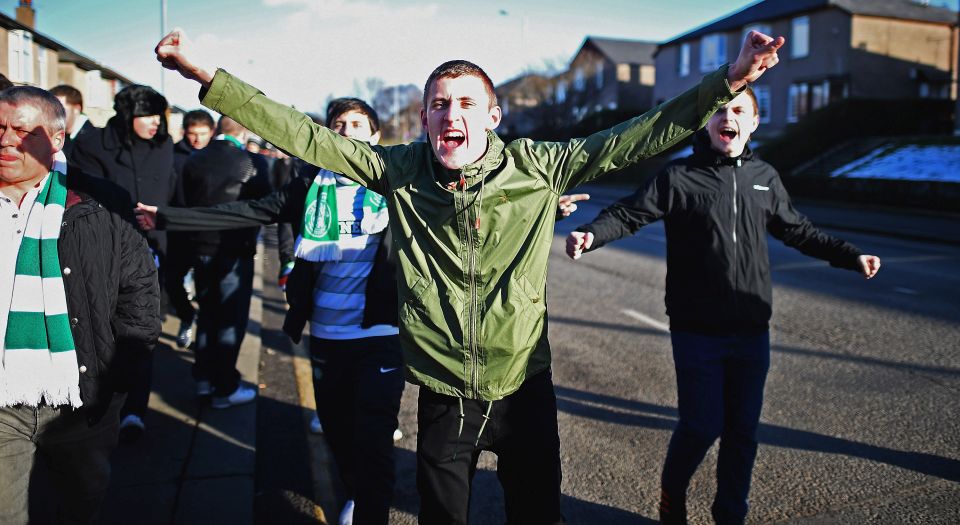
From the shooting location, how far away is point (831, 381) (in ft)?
18.3

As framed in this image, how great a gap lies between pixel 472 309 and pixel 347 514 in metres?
1.71

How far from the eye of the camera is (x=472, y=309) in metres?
2.38

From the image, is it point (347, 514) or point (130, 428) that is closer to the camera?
point (347, 514)

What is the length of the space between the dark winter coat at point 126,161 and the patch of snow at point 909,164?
2074cm

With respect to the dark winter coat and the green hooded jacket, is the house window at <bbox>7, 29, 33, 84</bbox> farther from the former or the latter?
the green hooded jacket

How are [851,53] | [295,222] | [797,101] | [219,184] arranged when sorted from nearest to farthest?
[295,222] < [219,184] < [851,53] < [797,101]

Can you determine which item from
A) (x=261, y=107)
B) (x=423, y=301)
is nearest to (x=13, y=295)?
(x=261, y=107)

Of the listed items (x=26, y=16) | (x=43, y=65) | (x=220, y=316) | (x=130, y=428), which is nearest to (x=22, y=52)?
(x=26, y=16)

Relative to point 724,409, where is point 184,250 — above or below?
above

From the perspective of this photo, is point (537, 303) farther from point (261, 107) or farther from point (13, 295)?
point (13, 295)

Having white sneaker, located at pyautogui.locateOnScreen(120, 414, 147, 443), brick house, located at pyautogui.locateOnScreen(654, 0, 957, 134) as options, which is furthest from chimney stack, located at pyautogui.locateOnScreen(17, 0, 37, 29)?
brick house, located at pyautogui.locateOnScreen(654, 0, 957, 134)

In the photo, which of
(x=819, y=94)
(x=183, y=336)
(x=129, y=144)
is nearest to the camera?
(x=129, y=144)

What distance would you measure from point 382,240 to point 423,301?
111 centimetres

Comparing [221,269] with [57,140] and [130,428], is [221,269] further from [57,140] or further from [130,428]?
[57,140]
